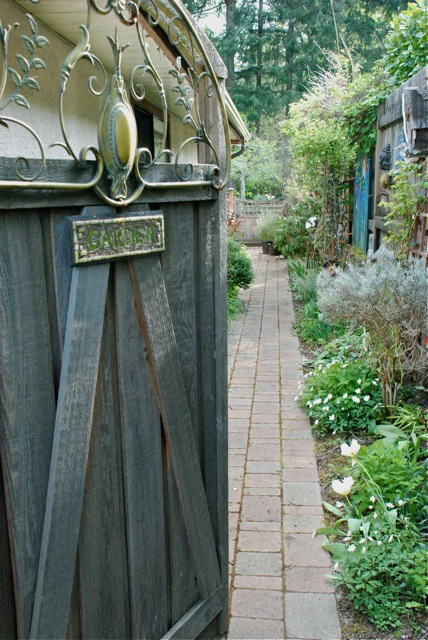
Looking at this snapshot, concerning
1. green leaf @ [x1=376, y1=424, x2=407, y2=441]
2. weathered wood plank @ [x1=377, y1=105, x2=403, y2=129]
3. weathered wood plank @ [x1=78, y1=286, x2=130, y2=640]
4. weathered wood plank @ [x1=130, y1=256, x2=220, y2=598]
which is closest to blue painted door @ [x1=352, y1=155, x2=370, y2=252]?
weathered wood plank @ [x1=377, y1=105, x2=403, y2=129]

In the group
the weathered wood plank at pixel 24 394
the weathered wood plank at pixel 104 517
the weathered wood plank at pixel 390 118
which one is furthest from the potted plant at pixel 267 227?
the weathered wood plank at pixel 24 394

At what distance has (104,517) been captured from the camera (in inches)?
73.9

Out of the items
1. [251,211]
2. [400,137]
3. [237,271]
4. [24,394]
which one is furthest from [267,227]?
[24,394]

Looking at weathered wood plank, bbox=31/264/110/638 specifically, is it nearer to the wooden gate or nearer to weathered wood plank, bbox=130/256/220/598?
the wooden gate

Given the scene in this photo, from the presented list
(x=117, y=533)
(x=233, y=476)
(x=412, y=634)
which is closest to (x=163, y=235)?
(x=117, y=533)

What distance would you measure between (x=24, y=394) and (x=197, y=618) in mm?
1385

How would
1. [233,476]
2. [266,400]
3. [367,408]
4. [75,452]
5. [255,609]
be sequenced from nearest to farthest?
1. [75,452]
2. [255,609]
3. [233,476]
4. [367,408]
5. [266,400]

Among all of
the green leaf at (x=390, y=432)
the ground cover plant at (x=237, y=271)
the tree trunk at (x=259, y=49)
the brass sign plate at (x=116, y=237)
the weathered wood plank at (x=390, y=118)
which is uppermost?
the tree trunk at (x=259, y=49)

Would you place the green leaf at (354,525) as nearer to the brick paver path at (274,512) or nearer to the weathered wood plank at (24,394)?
the brick paver path at (274,512)

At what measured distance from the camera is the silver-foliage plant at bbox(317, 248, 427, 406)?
4.57 metres

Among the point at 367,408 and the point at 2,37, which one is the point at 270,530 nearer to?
the point at 367,408

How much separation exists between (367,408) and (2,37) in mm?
4041

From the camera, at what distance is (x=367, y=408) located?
188 inches

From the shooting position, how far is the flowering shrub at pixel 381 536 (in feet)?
A: 9.07
